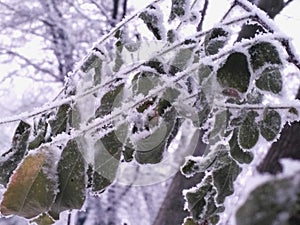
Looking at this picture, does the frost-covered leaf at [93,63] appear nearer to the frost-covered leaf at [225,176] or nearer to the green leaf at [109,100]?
the green leaf at [109,100]

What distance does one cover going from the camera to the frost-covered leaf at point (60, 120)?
0.52 metres

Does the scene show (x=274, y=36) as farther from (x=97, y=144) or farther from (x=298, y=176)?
(x=298, y=176)

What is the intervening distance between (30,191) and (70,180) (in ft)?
0.12

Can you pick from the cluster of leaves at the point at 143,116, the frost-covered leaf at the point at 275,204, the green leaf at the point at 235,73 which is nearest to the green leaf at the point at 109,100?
the cluster of leaves at the point at 143,116

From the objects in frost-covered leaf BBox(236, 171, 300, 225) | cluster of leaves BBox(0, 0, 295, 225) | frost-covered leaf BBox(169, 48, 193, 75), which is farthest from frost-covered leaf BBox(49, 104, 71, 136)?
frost-covered leaf BBox(236, 171, 300, 225)

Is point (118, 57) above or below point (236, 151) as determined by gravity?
above

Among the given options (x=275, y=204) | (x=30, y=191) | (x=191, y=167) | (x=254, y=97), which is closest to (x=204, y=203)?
(x=191, y=167)

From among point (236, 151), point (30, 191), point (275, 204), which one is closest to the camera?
point (275, 204)

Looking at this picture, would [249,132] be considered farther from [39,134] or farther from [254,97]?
[39,134]

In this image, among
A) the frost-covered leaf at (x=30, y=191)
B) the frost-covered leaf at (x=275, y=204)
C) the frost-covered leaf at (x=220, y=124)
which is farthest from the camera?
the frost-covered leaf at (x=220, y=124)

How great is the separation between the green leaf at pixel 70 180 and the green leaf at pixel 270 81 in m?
0.19

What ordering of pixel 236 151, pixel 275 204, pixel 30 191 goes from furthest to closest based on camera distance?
pixel 236 151, pixel 30 191, pixel 275 204

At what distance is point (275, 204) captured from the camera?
0.15 metres

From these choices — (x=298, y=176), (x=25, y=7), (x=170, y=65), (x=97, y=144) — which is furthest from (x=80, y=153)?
(x=25, y=7)
